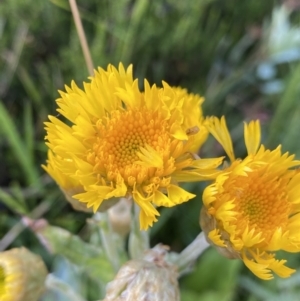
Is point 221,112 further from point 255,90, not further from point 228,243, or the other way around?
point 228,243

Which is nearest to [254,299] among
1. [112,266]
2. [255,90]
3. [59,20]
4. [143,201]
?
[112,266]

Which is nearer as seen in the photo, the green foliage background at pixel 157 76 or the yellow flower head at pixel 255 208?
the yellow flower head at pixel 255 208

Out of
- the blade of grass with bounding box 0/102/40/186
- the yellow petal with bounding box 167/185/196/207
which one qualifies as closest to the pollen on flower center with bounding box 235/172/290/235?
the yellow petal with bounding box 167/185/196/207

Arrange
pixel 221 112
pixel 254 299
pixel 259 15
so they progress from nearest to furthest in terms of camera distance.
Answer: pixel 254 299, pixel 221 112, pixel 259 15

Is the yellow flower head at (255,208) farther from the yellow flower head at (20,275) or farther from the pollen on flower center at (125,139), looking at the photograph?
the yellow flower head at (20,275)

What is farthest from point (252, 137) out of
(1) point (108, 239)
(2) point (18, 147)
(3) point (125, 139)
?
(2) point (18, 147)

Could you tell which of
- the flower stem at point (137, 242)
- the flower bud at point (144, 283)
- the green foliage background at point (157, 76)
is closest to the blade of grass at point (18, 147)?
the green foliage background at point (157, 76)
